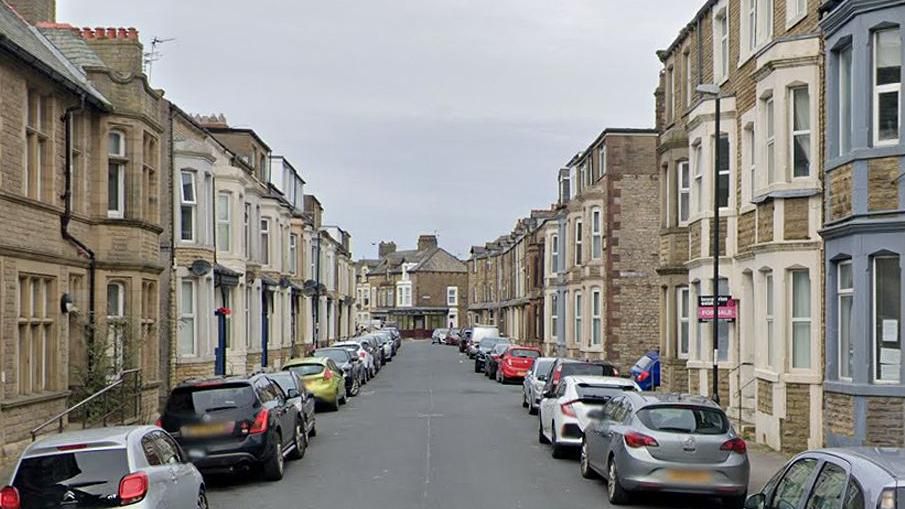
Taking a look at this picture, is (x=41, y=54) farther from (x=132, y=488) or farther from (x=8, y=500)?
(x=132, y=488)

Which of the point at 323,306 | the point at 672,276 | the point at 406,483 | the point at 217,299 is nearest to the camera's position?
the point at 406,483

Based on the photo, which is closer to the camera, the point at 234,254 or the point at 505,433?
the point at 505,433

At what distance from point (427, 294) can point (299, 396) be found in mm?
111790

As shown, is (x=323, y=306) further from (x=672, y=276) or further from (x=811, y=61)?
(x=811, y=61)

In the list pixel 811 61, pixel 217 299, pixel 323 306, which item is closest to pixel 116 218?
pixel 217 299

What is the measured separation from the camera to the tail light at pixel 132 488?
9664 mm

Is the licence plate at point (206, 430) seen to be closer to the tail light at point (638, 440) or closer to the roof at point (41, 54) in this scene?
the tail light at point (638, 440)

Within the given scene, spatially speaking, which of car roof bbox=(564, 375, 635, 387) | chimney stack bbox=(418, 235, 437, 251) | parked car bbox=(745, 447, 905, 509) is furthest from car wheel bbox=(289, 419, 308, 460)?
chimney stack bbox=(418, 235, 437, 251)

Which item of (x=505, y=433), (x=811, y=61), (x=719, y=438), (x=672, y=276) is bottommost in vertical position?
(x=505, y=433)

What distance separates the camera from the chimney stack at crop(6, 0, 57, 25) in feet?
79.9

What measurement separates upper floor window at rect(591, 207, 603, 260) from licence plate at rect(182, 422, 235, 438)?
97.2ft

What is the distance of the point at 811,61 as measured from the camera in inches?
734

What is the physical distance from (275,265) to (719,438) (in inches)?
1328

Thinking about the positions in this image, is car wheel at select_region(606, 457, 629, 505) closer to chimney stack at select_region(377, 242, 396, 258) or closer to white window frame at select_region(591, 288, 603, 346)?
white window frame at select_region(591, 288, 603, 346)
